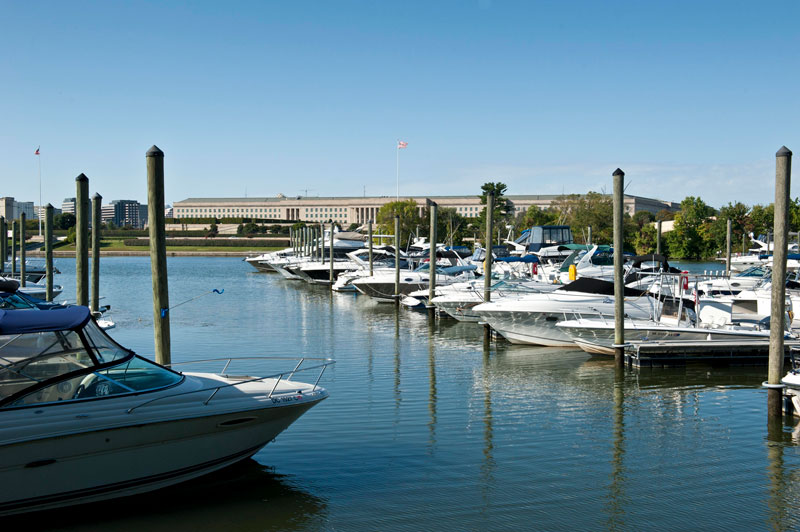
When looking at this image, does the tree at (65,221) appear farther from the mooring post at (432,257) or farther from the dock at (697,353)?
the dock at (697,353)

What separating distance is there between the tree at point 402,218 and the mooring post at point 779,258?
8460cm

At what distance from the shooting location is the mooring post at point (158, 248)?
13711mm

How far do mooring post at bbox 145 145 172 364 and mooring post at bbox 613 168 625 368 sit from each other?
455 inches

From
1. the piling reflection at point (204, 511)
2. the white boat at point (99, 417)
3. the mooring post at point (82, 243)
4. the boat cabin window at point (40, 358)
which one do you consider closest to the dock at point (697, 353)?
the white boat at point (99, 417)

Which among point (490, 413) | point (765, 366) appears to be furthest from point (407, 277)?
point (490, 413)

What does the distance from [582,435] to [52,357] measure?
30.3 ft

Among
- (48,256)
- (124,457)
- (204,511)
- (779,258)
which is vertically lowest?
(204,511)

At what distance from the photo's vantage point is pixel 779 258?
14.3 m

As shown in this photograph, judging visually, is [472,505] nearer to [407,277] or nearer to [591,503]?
[591,503]

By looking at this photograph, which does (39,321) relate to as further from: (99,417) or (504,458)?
(504,458)

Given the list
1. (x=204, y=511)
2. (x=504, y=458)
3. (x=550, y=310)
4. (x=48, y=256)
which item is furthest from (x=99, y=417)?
(x=48, y=256)

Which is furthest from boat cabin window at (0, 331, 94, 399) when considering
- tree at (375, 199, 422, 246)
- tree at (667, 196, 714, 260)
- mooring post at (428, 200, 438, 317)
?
tree at (667, 196, 714, 260)

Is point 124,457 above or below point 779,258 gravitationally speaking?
below

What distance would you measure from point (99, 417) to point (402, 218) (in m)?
103
